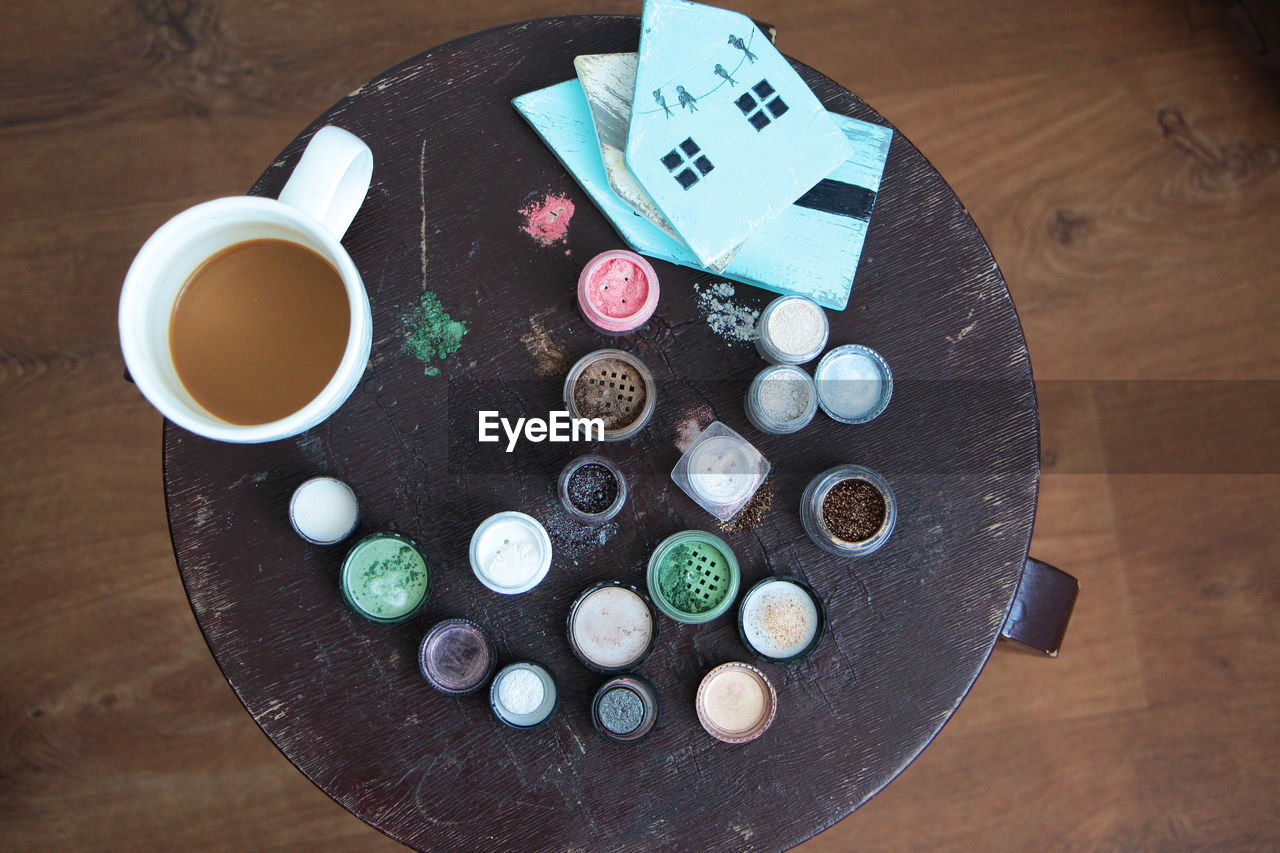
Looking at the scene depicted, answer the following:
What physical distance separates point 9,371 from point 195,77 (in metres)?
0.82

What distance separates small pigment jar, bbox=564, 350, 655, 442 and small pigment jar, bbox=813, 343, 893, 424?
0.26 meters

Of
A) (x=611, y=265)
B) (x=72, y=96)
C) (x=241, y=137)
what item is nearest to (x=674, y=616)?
(x=611, y=265)

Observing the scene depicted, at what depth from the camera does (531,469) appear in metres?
1.12

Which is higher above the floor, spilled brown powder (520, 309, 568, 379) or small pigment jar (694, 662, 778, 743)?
spilled brown powder (520, 309, 568, 379)

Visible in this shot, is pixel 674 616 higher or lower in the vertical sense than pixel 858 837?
higher

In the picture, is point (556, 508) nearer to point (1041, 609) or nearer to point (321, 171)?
point (321, 171)

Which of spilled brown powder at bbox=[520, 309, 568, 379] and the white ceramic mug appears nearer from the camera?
the white ceramic mug

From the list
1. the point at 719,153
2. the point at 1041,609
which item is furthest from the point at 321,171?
the point at 1041,609

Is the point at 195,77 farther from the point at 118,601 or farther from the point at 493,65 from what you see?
the point at 118,601

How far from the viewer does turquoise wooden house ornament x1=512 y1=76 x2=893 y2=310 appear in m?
1.14

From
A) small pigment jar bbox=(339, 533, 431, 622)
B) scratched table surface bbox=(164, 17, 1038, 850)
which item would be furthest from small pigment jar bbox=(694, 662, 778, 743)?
small pigment jar bbox=(339, 533, 431, 622)

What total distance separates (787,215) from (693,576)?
0.56 metres

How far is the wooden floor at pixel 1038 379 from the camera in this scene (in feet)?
5.71

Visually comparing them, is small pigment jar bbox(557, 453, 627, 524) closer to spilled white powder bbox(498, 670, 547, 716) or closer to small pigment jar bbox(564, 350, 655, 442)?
small pigment jar bbox(564, 350, 655, 442)
